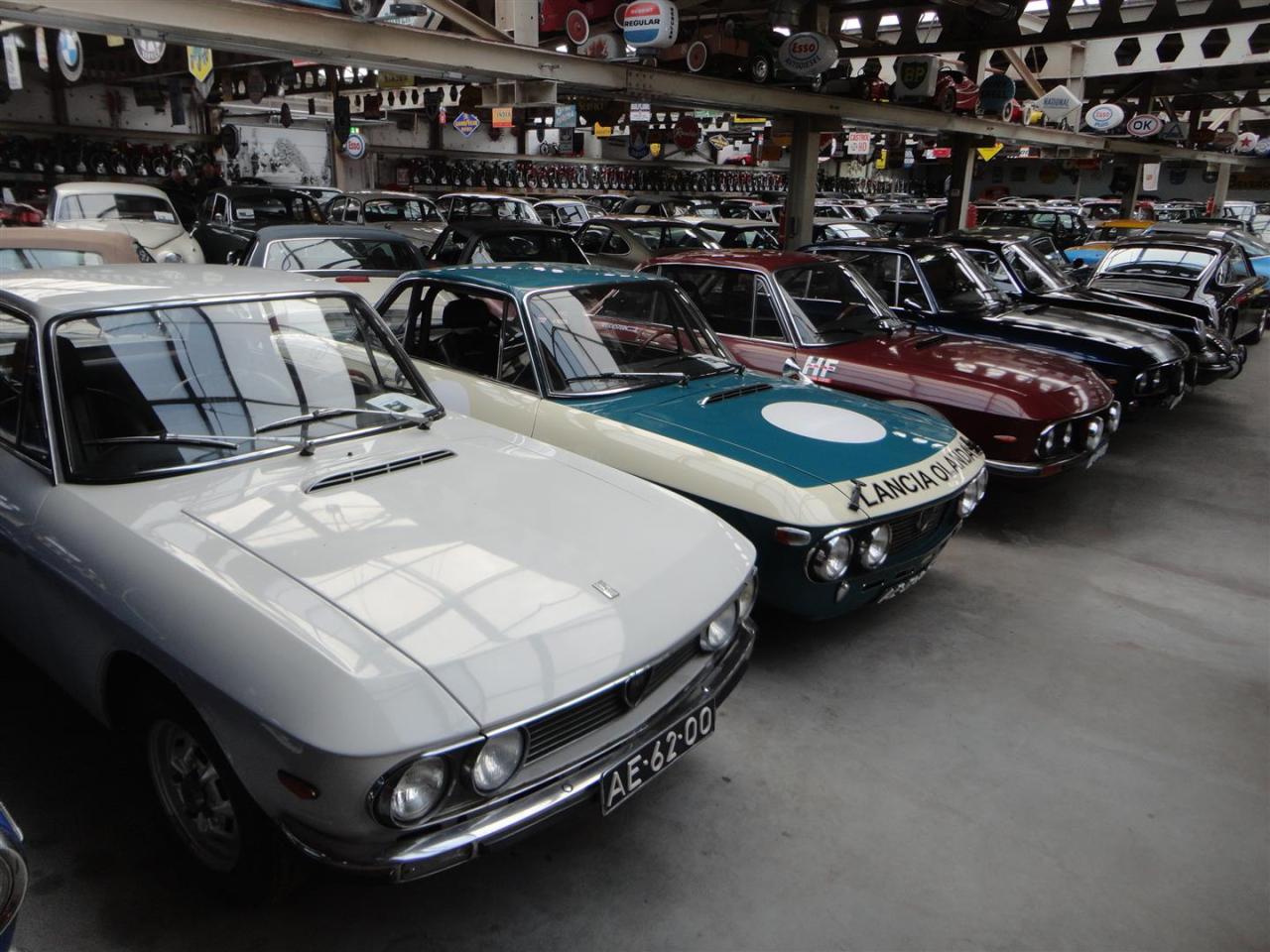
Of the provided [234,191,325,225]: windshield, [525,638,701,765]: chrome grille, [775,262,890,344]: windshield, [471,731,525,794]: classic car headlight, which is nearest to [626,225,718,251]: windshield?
[234,191,325,225]: windshield

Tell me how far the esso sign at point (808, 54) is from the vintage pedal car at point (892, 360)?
5.60 m

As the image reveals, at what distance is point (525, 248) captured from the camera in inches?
365

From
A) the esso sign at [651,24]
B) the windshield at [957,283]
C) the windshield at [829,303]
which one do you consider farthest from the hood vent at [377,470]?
the esso sign at [651,24]

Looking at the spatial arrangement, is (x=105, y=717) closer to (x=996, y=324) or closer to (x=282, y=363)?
(x=282, y=363)

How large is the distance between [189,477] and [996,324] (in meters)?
6.07

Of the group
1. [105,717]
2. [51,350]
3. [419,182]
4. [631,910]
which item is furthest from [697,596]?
[419,182]

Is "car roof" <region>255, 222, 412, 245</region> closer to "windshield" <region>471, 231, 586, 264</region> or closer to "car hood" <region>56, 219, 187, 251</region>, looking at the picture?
"windshield" <region>471, 231, 586, 264</region>

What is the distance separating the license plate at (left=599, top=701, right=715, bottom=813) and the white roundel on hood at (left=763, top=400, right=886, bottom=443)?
1740 millimetres

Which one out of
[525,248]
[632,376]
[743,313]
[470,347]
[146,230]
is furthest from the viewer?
[146,230]

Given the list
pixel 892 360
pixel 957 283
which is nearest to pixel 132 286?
pixel 892 360

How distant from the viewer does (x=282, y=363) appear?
307 cm

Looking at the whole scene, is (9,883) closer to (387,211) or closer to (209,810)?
(209,810)

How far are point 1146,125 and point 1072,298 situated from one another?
15695 millimetres

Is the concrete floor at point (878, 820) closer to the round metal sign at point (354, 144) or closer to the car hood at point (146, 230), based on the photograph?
the car hood at point (146, 230)
